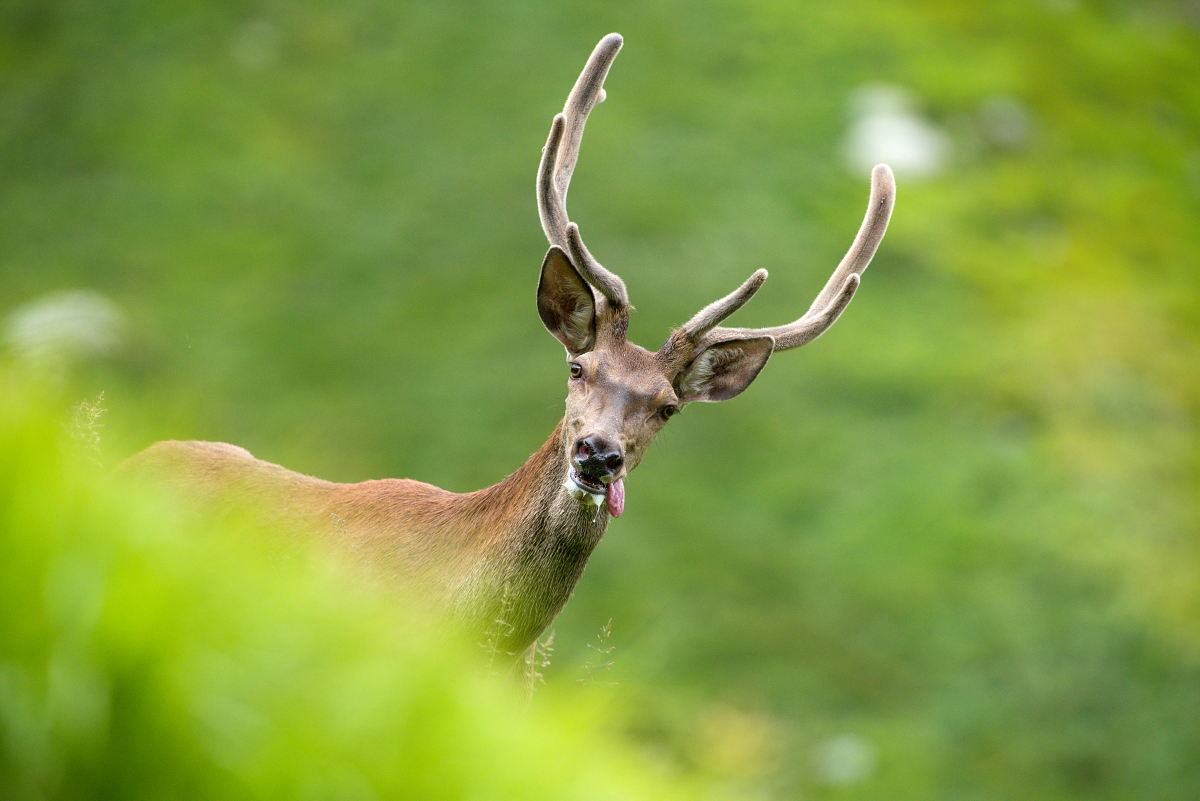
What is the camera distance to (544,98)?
130 feet

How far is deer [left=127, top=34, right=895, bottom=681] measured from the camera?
711 centimetres

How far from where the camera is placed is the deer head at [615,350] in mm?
7043

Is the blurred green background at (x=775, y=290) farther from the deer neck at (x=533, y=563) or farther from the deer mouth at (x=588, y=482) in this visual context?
the deer mouth at (x=588, y=482)

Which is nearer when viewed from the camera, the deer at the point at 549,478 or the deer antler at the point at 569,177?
the deer at the point at 549,478

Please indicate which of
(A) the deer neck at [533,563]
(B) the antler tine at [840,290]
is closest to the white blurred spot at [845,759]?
(B) the antler tine at [840,290]

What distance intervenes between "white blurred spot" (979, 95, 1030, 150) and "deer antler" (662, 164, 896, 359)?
1333 inches

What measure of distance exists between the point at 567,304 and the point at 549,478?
3.67 feet

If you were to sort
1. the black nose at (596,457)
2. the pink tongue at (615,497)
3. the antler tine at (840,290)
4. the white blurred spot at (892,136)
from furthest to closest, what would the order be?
the white blurred spot at (892,136) → the antler tine at (840,290) → the pink tongue at (615,497) → the black nose at (596,457)

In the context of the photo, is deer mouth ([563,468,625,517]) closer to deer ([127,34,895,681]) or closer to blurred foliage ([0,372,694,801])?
deer ([127,34,895,681])

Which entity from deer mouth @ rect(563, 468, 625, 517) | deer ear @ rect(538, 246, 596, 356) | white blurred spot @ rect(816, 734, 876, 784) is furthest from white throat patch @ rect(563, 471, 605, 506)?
white blurred spot @ rect(816, 734, 876, 784)

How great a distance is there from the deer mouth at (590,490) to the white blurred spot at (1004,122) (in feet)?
120

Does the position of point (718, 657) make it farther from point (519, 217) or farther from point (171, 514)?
point (171, 514)

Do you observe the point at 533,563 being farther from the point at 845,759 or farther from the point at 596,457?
the point at 845,759

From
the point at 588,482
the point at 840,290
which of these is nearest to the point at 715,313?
the point at 840,290
